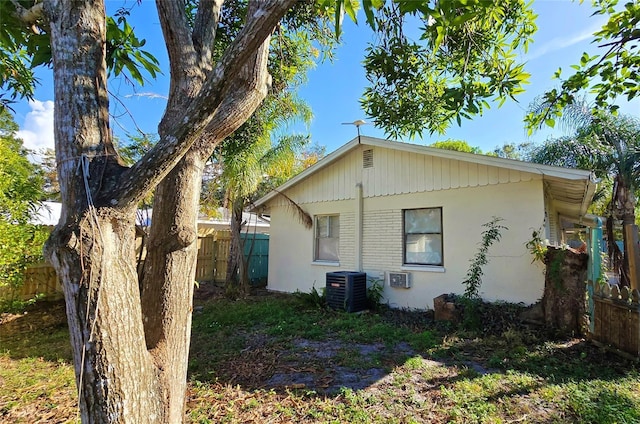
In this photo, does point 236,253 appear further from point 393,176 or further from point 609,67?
point 609,67

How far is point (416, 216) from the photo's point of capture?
332 inches

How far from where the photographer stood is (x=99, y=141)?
1.92 metres

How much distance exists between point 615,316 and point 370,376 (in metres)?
3.84

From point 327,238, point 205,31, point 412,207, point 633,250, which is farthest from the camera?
point 327,238

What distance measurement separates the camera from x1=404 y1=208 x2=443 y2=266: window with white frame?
803 centimetres

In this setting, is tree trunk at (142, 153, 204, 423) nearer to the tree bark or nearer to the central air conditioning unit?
the tree bark

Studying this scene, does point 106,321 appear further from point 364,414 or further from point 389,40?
point 389,40

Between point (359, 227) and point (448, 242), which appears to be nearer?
point (448, 242)

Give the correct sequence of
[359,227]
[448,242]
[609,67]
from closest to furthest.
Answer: [609,67], [448,242], [359,227]

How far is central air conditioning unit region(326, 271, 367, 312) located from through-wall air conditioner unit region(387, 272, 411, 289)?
67cm

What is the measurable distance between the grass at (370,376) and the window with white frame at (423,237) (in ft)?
5.97

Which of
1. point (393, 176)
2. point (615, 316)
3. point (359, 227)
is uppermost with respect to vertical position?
point (393, 176)

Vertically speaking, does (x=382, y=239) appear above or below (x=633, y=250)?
above

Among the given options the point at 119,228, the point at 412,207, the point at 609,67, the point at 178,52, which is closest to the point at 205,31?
the point at 178,52
